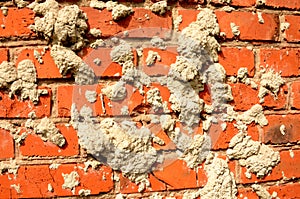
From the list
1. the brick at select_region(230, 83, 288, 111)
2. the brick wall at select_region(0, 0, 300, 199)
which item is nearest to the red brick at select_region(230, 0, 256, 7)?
the brick wall at select_region(0, 0, 300, 199)

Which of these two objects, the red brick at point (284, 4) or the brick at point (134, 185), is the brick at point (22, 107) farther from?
the red brick at point (284, 4)

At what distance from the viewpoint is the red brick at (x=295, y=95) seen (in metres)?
0.99

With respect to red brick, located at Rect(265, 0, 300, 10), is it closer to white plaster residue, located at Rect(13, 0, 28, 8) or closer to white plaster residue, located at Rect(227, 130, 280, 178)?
white plaster residue, located at Rect(227, 130, 280, 178)

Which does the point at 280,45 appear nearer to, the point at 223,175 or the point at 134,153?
the point at 223,175

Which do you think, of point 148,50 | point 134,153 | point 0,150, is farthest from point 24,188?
point 148,50

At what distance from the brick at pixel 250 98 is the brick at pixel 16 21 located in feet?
1.70

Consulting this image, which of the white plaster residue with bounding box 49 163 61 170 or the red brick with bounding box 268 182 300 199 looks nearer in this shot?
the white plaster residue with bounding box 49 163 61 170

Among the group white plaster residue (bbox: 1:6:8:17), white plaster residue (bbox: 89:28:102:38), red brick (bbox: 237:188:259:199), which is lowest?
red brick (bbox: 237:188:259:199)

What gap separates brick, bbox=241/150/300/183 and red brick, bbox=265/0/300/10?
384 millimetres

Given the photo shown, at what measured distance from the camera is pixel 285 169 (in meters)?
0.99

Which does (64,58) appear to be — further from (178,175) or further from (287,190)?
(287,190)

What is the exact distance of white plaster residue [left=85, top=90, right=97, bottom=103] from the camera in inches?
34.9

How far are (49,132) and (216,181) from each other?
1.41ft

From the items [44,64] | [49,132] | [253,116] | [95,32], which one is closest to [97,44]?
[95,32]
